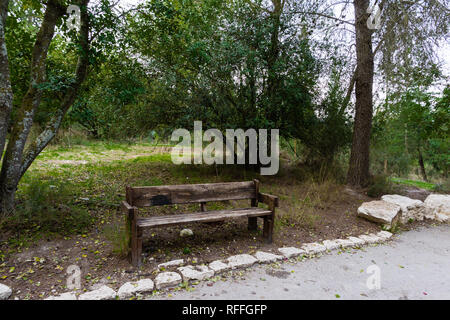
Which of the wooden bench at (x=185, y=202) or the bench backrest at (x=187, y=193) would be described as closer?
the wooden bench at (x=185, y=202)

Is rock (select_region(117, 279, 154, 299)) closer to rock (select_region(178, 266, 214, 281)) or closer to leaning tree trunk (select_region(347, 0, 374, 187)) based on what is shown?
rock (select_region(178, 266, 214, 281))

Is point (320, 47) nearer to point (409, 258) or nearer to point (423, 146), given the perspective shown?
point (409, 258)

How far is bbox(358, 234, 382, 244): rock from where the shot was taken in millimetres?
4040

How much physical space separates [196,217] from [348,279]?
1834 mm

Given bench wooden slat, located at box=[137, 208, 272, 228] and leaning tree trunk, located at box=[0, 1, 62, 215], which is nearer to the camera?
bench wooden slat, located at box=[137, 208, 272, 228]

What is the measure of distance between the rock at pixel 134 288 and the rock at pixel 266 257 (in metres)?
1.30

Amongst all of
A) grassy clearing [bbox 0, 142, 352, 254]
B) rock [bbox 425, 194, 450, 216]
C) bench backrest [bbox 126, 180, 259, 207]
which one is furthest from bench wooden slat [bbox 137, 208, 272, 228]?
rock [bbox 425, 194, 450, 216]

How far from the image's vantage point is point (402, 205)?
17.1 ft

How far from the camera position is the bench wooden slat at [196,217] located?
2922 mm

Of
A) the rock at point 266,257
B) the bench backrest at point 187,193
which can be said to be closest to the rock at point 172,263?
the bench backrest at point 187,193

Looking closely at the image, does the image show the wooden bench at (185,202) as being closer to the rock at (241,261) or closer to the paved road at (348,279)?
the rock at (241,261)

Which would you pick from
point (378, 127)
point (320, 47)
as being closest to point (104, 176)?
point (320, 47)

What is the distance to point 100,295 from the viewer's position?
7.59 feet

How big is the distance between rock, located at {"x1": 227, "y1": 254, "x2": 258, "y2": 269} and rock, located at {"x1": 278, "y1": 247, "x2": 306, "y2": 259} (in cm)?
48
